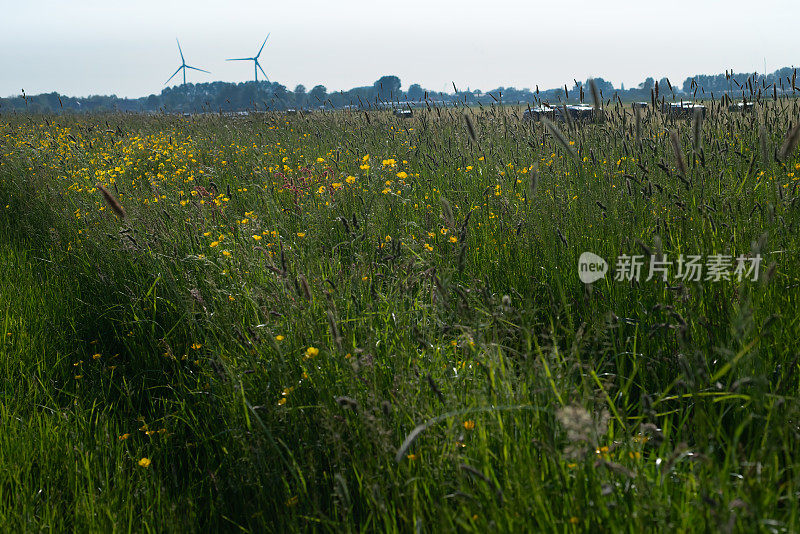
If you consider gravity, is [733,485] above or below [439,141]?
below

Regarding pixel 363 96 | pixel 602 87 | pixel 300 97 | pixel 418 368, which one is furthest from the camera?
pixel 602 87

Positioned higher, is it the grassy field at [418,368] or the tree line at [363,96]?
the tree line at [363,96]

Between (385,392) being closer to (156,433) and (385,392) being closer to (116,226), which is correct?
(156,433)

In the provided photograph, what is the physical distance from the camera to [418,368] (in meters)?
1.96

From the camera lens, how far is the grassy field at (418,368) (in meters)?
1.37

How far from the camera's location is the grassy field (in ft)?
4.50

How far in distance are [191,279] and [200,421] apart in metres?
0.89

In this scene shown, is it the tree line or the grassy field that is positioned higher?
the tree line

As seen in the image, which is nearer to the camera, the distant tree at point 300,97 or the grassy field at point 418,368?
the grassy field at point 418,368

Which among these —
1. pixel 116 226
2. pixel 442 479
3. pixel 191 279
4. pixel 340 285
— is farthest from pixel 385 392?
pixel 116 226

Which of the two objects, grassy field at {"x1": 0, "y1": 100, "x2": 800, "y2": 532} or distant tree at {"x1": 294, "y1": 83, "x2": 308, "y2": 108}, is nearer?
grassy field at {"x1": 0, "y1": 100, "x2": 800, "y2": 532}

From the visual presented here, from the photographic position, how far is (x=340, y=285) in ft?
8.59

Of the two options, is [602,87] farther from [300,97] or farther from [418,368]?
[418,368]

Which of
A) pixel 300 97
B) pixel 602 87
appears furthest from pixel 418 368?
pixel 602 87
